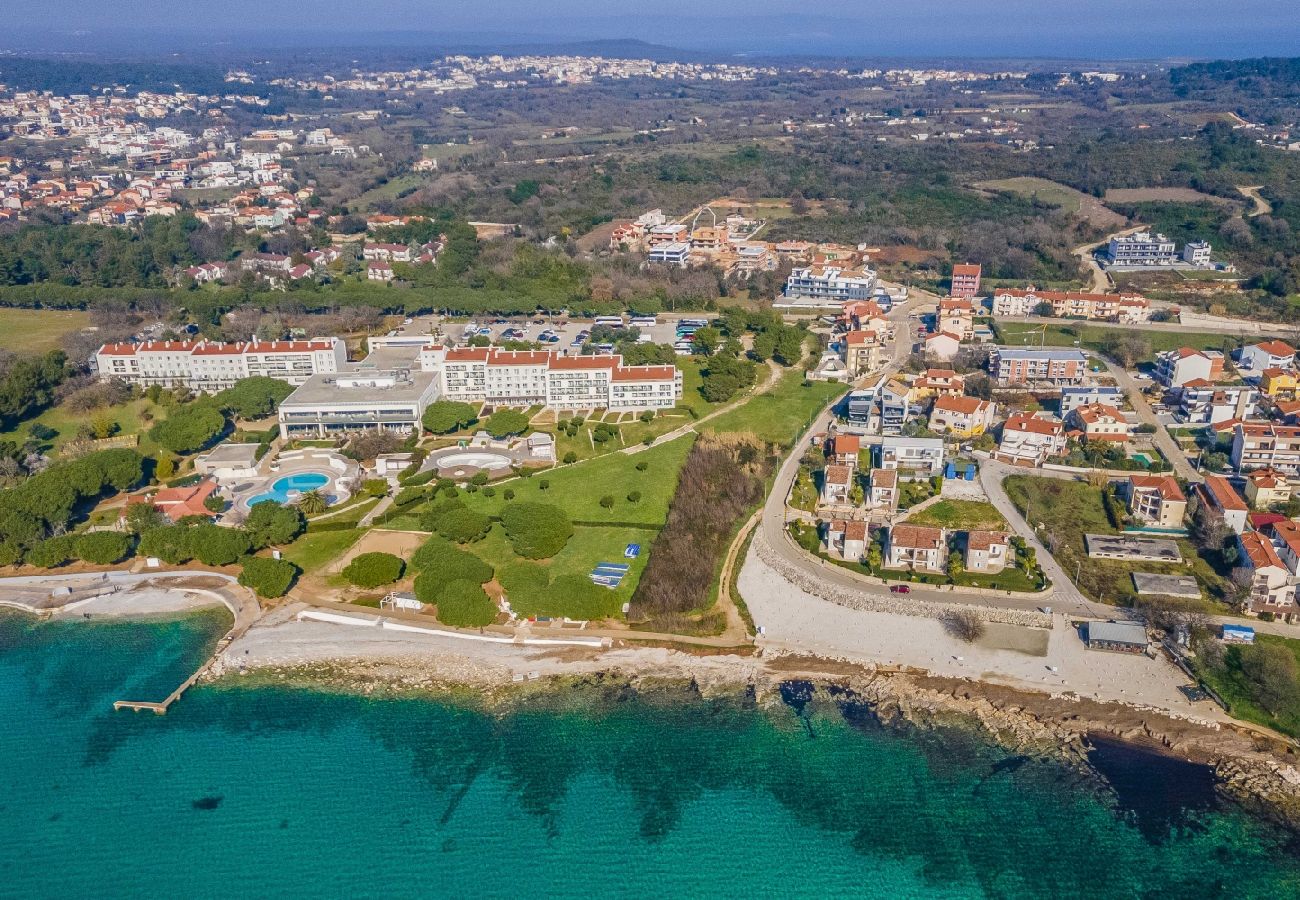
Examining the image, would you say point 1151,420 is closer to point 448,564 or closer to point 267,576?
point 448,564

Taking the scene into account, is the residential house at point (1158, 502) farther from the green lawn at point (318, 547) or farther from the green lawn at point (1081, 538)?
the green lawn at point (318, 547)

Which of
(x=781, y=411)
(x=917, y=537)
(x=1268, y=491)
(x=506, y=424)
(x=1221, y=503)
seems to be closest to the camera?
(x=917, y=537)

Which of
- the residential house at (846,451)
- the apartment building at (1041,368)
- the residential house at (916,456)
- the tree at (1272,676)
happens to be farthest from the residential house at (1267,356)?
the tree at (1272,676)

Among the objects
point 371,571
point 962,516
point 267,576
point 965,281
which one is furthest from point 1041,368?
point 267,576

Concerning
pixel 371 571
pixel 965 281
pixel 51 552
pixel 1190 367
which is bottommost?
pixel 51 552

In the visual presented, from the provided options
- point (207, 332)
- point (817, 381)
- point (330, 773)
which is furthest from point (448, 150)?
point (330, 773)
